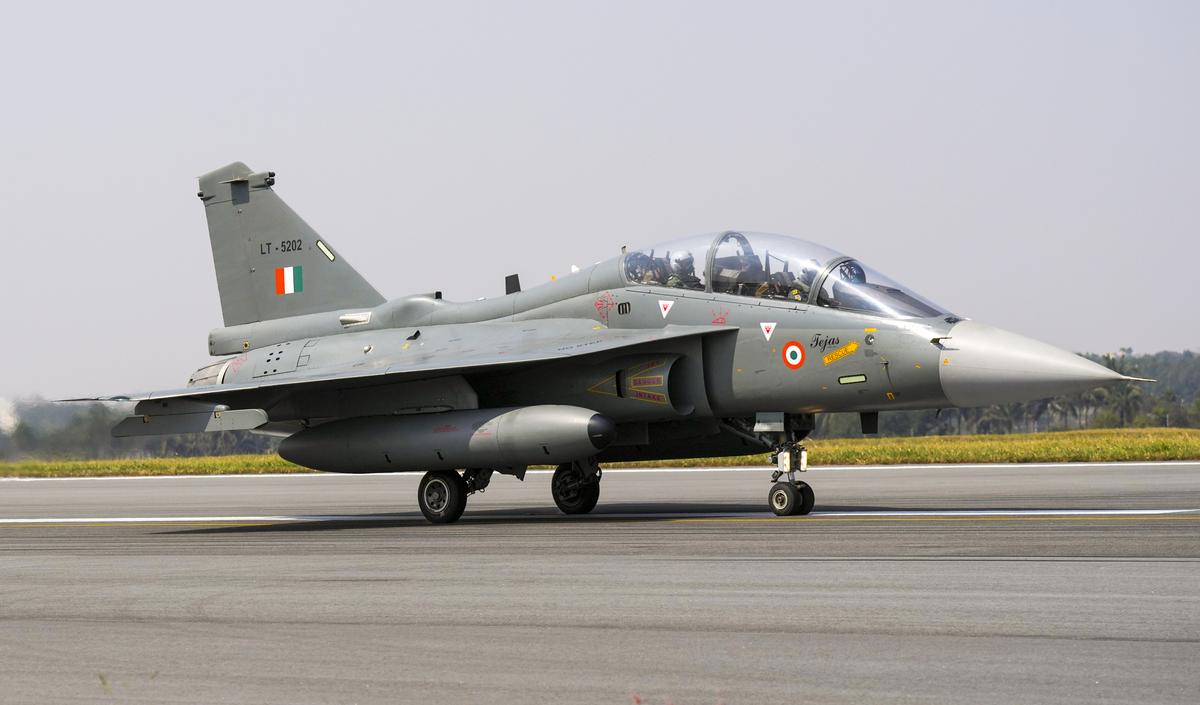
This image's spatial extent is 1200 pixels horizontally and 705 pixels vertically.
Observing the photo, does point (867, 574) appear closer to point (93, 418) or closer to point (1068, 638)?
point (1068, 638)

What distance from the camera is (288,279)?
1934 cm

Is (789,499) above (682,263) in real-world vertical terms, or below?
below

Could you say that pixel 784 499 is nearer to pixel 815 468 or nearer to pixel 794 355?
pixel 794 355

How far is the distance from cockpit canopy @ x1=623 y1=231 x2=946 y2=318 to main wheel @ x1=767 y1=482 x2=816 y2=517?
2074 mm

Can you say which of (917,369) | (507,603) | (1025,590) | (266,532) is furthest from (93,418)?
(1025,590)

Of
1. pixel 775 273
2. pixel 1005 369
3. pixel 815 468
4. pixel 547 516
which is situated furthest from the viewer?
pixel 815 468

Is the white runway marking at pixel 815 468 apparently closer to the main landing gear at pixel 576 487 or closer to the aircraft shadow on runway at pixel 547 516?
the aircraft shadow on runway at pixel 547 516

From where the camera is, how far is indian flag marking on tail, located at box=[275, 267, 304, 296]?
19.3 metres

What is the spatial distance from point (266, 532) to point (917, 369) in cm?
762

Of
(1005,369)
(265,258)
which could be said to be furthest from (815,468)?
(1005,369)

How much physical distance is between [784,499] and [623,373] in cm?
245

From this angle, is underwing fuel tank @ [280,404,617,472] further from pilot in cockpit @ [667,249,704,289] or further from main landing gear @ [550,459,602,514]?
pilot in cockpit @ [667,249,704,289]

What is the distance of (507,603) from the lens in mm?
7969

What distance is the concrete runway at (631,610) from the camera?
5.59 metres
